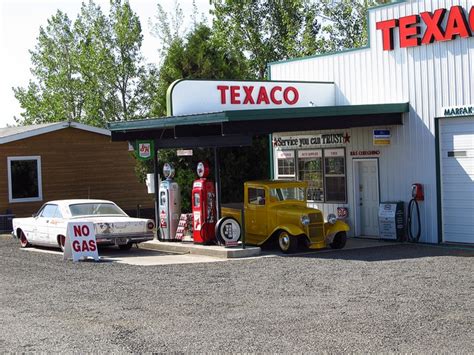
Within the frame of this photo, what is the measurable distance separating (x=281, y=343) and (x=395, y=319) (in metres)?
1.86

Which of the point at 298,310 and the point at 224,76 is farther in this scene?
the point at 224,76

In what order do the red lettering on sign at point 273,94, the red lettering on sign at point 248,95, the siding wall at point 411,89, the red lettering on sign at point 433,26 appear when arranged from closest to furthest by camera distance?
the siding wall at point 411,89 < the red lettering on sign at point 433,26 < the red lettering on sign at point 248,95 < the red lettering on sign at point 273,94

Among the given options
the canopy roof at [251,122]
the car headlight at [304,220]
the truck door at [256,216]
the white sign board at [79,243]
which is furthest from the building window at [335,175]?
the white sign board at [79,243]

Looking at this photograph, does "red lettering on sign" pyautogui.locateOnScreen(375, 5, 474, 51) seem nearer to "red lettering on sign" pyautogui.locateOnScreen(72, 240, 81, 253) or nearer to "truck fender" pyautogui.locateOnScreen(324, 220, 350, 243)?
"truck fender" pyautogui.locateOnScreen(324, 220, 350, 243)

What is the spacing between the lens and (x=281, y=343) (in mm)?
8953

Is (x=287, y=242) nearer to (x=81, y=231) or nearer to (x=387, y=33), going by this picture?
(x=81, y=231)

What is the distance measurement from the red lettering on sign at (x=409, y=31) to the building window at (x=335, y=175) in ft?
11.1

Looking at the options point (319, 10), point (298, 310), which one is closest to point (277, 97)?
point (298, 310)

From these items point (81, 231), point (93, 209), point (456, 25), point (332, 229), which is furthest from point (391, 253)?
point (93, 209)

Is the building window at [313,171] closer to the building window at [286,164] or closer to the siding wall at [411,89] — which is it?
the building window at [286,164]

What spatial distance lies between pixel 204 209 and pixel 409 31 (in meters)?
6.52

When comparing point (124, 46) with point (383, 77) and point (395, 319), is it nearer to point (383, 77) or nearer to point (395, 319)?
point (383, 77)

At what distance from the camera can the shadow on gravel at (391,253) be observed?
54.9 ft

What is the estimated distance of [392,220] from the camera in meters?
19.8
